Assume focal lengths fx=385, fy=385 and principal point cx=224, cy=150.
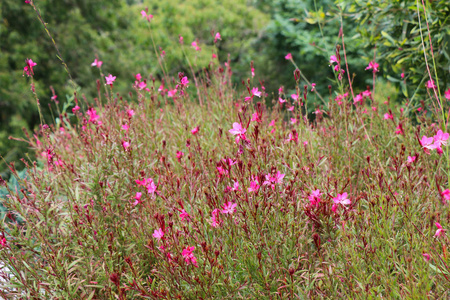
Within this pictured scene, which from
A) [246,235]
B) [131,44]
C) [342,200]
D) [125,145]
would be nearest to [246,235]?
[246,235]

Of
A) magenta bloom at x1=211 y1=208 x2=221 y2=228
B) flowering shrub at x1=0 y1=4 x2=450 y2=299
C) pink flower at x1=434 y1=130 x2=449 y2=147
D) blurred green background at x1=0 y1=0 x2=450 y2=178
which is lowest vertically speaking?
blurred green background at x1=0 y1=0 x2=450 y2=178

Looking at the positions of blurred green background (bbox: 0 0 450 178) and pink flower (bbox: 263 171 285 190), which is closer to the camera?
pink flower (bbox: 263 171 285 190)

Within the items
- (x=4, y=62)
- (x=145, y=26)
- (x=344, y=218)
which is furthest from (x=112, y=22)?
(x=344, y=218)

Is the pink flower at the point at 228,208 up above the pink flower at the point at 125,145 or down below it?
below

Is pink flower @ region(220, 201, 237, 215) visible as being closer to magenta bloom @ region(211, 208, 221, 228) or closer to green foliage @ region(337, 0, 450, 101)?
magenta bloom @ region(211, 208, 221, 228)

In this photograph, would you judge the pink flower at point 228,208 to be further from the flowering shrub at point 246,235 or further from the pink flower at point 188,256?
the pink flower at point 188,256

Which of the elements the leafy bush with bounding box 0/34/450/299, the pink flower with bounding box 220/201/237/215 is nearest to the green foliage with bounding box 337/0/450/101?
the leafy bush with bounding box 0/34/450/299

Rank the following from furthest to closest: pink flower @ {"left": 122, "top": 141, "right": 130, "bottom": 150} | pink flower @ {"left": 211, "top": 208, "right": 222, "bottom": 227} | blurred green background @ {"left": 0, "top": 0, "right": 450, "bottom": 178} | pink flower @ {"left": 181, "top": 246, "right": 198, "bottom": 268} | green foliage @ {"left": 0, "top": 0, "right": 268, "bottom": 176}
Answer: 1. green foliage @ {"left": 0, "top": 0, "right": 268, "bottom": 176}
2. blurred green background @ {"left": 0, "top": 0, "right": 450, "bottom": 178}
3. pink flower @ {"left": 122, "top": 141, "right": 130, "bottom": 150}
4. pink flower @ {"left": 211, "top": 208, "right": 222, "bottom": 227}
5. pink flower @ {"left": 181, "top": 246, "right": 198, "bottom": 268}

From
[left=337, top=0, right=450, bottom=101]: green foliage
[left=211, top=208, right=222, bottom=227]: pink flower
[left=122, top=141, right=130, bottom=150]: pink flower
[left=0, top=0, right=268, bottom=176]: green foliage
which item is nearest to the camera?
[left=211, top=208, right=222, bottom=227]: pink flower

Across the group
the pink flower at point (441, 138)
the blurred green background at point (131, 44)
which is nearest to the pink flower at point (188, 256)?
the pink flower at point (441, 138)

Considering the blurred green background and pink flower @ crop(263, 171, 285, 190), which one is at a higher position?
pink flower @ crop(263, 171, 285, 190)

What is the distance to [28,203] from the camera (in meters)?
2.32

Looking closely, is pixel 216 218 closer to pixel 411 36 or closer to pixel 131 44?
pixel 411 36

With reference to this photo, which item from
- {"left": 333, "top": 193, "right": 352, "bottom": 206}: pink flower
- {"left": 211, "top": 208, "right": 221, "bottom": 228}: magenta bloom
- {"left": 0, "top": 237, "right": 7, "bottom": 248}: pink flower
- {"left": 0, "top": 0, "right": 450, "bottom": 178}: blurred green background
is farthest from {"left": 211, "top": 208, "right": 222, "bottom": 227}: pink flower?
{"left": 0, "top": 0, "right": 450, "bottom": 178}: blurred green background
